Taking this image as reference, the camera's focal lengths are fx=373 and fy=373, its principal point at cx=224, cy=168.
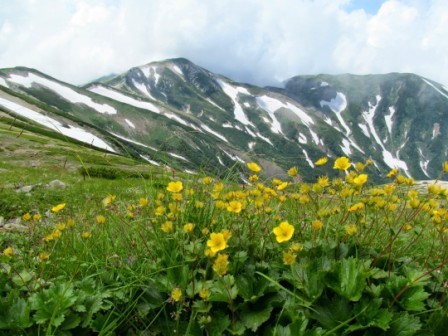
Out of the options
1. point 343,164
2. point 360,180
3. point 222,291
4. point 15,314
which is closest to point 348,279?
point 222,291

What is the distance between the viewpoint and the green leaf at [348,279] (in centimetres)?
249

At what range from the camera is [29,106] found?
119 m

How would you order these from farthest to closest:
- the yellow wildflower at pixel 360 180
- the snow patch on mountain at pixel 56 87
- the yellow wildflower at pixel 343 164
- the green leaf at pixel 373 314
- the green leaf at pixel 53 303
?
the snow patch on mountain at pixel 56 87 → the yellow wildflower at pixel 343 164 → the yellow wildflower at pixel 360 180 → the green leaf at pixel 53 303 → the green leaf at pixel 373 314

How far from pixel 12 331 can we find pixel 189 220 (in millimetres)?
1764

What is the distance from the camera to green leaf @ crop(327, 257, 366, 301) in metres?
2.49

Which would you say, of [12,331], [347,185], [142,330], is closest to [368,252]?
[347,185]

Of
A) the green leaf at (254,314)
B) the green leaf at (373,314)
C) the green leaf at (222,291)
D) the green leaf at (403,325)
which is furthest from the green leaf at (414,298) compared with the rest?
the green leaf at (222,291)

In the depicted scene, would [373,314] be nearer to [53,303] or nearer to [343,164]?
[343,164]

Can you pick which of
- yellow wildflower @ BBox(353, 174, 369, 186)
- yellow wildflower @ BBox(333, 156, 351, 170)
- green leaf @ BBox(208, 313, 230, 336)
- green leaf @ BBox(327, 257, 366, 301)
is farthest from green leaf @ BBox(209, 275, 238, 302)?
yellow wildflower @ BBox(333, 156, 351, 170)

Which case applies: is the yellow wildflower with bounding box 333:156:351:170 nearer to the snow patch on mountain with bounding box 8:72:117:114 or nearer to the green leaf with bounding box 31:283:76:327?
Result: the green leaf with bounding box 31:283:76:327

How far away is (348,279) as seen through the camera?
2576mm

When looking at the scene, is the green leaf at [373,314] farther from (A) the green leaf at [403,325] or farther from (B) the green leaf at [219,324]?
(B) the green leaf at [219,324]

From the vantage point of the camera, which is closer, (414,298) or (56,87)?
(414,298)

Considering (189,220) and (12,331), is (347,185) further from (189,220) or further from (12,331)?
(12,331)
